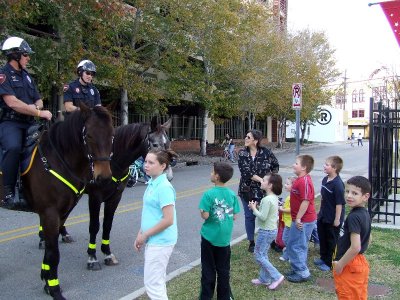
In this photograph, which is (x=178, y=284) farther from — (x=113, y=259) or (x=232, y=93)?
(x=232, y=93)

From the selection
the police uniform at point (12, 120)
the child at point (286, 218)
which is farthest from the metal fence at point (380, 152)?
the police uniform at point (12, 120)

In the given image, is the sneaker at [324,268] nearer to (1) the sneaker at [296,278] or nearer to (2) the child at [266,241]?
(1) the sneaker at [296,278]

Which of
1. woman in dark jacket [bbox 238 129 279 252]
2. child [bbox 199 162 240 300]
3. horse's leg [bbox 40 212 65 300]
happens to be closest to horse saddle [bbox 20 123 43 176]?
horse's leg [bbox 40 212 65 300]

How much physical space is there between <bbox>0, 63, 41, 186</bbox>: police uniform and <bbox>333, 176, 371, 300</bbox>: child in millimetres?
3811

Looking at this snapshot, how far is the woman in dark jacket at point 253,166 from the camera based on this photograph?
702 cm

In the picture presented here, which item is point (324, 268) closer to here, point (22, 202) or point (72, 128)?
point (72, 128)

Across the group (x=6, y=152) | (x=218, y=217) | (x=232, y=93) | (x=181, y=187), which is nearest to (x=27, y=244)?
(x=6, y=152)

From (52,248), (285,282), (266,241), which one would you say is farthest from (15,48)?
(285,282)

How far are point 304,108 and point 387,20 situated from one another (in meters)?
35.2

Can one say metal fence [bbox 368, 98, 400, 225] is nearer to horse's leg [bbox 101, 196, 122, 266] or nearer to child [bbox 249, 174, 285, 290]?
child [bbox 249, 174, 285, 290]

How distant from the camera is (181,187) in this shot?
612 inches

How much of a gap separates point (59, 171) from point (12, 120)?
986 millimetres

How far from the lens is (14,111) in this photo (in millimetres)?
5570

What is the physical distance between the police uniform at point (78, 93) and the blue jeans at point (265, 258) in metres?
3.02
